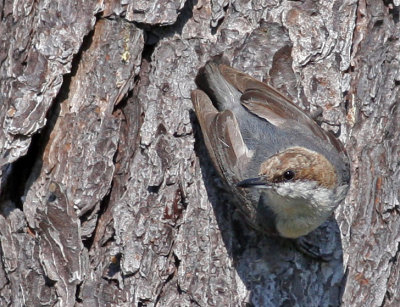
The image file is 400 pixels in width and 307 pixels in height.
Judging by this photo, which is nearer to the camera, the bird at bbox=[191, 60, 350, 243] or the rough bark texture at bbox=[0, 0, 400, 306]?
the rough bark texture at bbox=[0, 0, 400, 306]

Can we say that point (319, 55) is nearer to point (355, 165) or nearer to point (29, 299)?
point (355, 165)

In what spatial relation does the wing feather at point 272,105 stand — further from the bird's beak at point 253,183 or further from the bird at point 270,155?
the bird's beak at point 253,183

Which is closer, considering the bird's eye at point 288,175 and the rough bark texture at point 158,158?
the rough bark texture at point 158,158

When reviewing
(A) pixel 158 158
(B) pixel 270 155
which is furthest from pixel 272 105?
(A) pixel 158 158

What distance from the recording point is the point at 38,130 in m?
3.37

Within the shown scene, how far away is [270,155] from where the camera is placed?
3.70 meters

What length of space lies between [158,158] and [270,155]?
67cm

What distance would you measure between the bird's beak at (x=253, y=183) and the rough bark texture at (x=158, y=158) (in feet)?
0.61

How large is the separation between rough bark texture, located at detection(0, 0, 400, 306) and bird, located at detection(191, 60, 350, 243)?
104 mm

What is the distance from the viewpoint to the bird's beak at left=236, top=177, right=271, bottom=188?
3.47 meters

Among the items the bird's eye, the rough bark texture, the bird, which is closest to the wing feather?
the bird

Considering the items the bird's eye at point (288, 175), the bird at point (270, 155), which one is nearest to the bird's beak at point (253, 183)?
the bird at point (270, 155)

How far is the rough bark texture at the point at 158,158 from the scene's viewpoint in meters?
3.40

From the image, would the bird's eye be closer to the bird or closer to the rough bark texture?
the bird
